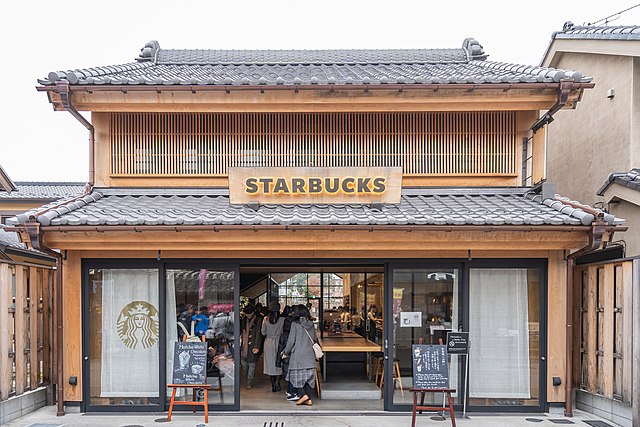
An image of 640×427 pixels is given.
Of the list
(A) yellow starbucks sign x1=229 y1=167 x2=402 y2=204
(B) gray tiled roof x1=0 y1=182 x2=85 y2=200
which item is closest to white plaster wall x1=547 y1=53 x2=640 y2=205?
(A) yellow starbucks sign x1=229 y1=167 x2=402 y2=204

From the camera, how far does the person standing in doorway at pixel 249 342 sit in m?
10.6

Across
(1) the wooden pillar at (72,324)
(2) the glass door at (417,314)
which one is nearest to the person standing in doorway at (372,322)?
(2) the glass door at (417,314)

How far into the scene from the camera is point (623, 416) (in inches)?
295

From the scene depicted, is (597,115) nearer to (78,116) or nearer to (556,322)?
(556,322)

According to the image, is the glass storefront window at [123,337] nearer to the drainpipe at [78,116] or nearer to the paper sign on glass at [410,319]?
the drainpipe at [78,116]

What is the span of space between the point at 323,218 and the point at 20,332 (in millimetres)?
5294

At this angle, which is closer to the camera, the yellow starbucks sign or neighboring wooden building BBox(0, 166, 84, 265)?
the yellow starbucks sign

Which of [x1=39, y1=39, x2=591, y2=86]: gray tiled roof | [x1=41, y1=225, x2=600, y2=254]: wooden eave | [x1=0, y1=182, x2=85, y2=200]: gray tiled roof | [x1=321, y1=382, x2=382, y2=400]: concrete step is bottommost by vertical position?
[x1=321, y1=382, x2=382, y2=400]: concrete step

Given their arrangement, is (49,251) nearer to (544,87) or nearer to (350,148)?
(350,148)

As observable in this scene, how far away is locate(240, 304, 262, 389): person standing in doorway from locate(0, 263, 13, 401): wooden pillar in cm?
421

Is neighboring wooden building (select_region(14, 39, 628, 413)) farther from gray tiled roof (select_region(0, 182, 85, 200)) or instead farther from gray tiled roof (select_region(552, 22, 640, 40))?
gray tiled roof (select_region(0, 182, 85, 200))

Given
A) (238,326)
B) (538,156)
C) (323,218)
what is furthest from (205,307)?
(538,156)

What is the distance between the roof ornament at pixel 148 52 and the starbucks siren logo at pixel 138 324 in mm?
6391

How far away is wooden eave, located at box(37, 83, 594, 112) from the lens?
8680mm
